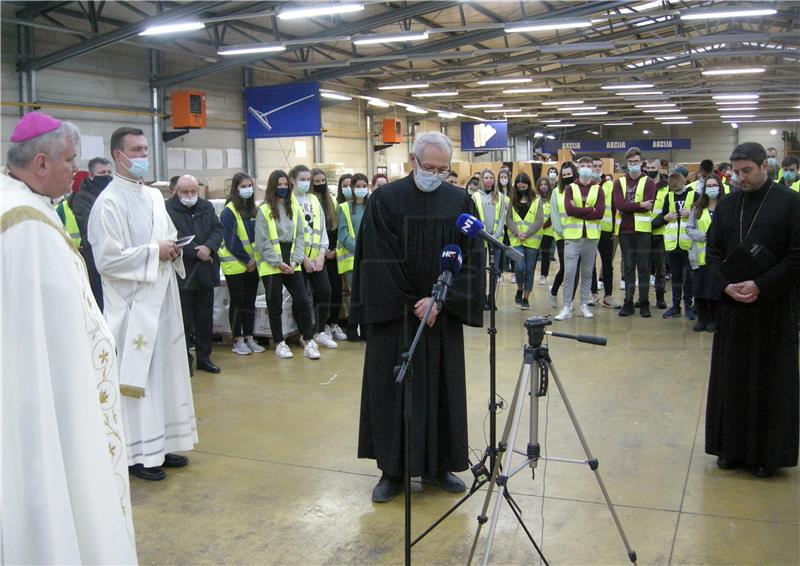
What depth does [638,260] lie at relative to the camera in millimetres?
9023

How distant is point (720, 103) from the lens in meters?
30.0

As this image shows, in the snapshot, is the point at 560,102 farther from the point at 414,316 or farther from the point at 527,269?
the point at 414,316

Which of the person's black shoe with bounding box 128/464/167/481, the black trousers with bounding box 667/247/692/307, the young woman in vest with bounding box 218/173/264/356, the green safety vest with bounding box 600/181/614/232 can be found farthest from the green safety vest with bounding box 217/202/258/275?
the black trousers with bounding box 667/247/692/307

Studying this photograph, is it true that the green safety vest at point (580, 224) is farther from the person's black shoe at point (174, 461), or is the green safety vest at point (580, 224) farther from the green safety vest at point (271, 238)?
the person's black shoe at point (174, 461)

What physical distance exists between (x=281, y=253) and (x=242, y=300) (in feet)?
2.20

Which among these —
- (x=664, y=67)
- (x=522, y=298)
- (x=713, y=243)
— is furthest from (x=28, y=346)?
(x=664, y=67)

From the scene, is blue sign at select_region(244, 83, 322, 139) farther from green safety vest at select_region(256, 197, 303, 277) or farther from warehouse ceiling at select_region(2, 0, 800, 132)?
green safety vest at select_region(256, 197, 303, 277)

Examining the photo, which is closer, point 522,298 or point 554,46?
point 522,298

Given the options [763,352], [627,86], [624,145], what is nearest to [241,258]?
[763,352]

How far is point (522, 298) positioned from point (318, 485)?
6.09 meters

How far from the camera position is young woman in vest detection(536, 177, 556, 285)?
1009cm

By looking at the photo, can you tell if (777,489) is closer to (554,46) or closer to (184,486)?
(184,486)

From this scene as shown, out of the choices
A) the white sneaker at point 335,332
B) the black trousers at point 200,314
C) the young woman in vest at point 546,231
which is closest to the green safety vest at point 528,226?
the young woman in vest at point 546,231

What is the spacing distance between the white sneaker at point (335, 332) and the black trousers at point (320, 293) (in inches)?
8.3
